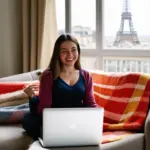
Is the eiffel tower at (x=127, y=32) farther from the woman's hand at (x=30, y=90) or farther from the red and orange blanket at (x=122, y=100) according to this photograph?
the woman's hand at (x=30, y=90)

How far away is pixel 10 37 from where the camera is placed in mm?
3725

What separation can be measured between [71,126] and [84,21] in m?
2.36

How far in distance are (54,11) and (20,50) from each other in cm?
63

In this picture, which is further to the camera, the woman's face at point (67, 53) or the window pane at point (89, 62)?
the window pane at point (89, 62)

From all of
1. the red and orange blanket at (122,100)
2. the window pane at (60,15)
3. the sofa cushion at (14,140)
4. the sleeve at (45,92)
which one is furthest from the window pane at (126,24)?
the sofa cushion at (14,140)

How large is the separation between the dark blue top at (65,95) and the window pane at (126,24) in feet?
5.55

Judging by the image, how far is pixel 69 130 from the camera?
1.88 metres

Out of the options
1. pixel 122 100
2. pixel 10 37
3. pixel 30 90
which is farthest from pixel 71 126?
pixel 10 37

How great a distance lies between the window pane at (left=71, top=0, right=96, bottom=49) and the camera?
3.96 m

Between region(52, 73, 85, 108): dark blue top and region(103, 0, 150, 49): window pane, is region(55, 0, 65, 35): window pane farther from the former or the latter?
region(52, 73, 85, 108): dark blue top

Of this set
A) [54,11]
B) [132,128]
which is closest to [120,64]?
[54,11]

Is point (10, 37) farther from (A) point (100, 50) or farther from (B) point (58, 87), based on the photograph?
(B) point (58, 87)

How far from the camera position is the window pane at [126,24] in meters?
3.76

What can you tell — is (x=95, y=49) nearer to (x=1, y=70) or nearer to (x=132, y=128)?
(x=1, y=70)
